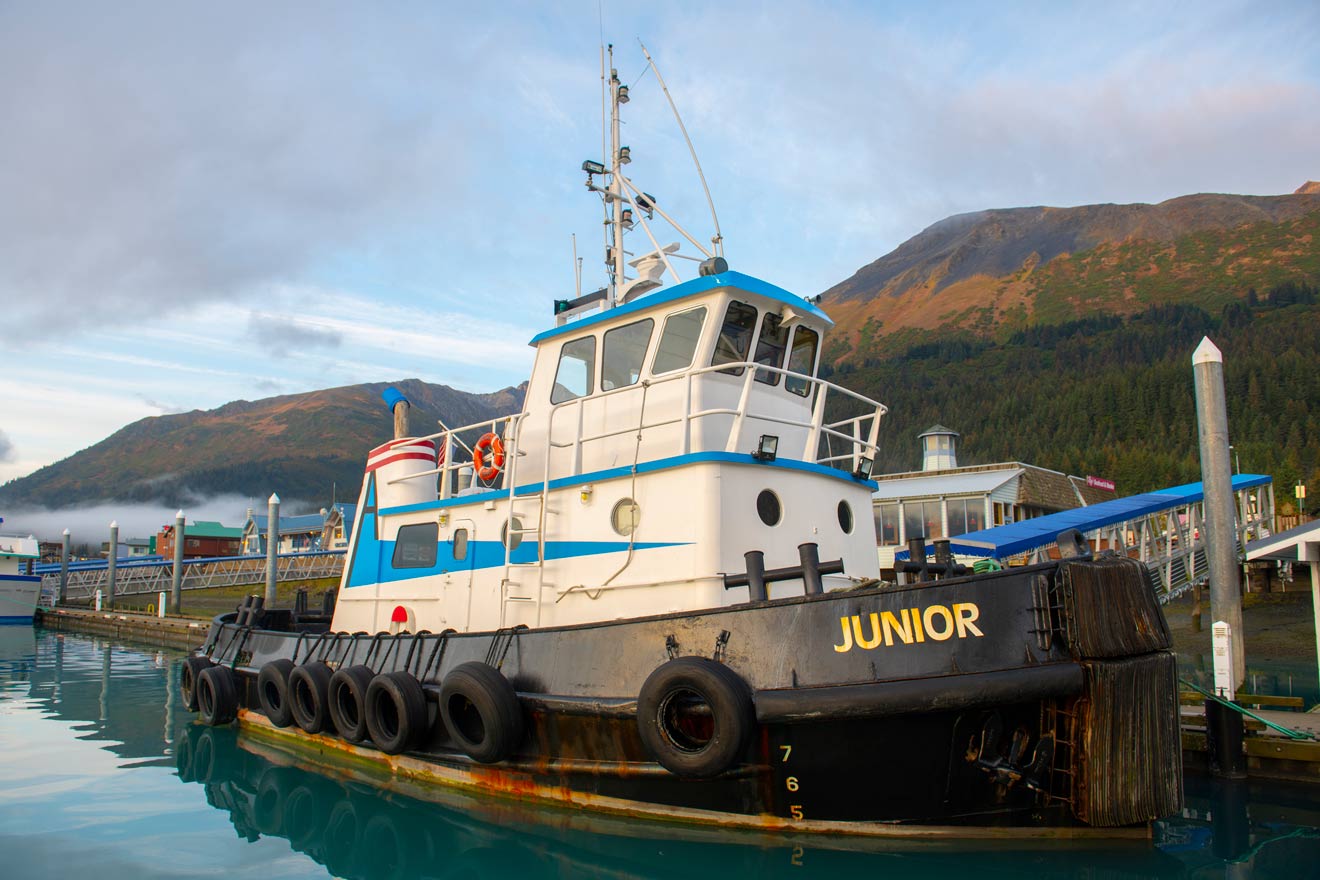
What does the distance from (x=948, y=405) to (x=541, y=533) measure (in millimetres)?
83090

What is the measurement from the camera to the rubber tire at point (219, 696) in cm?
1077

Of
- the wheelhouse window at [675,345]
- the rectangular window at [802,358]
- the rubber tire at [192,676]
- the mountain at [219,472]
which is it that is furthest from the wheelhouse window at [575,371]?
the mountain at [219,472]

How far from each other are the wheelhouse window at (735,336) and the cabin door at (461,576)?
9.18 ft

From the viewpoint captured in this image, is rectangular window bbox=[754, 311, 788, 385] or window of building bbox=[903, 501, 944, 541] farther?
window of building bbox=[903, 501, 944, 541]

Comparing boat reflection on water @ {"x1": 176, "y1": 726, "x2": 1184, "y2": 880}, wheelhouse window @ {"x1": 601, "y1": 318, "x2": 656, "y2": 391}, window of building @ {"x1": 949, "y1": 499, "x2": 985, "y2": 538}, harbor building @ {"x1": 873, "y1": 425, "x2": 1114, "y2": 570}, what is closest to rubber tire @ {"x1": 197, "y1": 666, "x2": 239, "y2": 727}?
boat reflection on water @ {"x1": 176, "y1": 726, "x2": 1184, "y2": 880}

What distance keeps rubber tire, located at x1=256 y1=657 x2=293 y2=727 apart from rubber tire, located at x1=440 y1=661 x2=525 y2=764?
9.97 ft

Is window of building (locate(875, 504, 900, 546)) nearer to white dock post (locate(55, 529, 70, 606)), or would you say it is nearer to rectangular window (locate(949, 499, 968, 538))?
rectangular window (locate(949, 499, 968, 538))

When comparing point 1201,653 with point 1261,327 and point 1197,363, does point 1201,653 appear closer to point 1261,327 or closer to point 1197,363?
point 1197,363

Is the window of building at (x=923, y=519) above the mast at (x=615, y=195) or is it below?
below

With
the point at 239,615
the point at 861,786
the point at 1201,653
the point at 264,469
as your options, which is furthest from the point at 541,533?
the point at 264,469

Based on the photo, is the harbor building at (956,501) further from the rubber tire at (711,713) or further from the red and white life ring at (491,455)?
the rubber tire at (711,713)

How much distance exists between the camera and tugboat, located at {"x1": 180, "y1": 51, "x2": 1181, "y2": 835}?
5289 mm

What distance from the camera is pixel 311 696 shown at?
Answer: 8.75 m

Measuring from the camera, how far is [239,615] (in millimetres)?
11609
